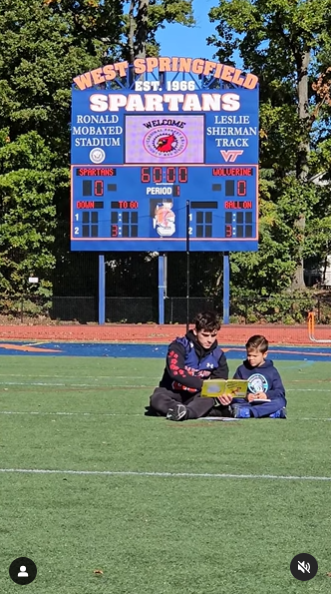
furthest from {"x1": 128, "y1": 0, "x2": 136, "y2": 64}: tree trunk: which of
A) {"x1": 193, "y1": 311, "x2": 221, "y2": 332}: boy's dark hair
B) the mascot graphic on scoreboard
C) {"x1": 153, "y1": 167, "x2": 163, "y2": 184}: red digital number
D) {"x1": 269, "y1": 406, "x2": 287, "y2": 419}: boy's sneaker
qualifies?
{"x1": 193, "y1": 311, "x2": 221, "y2": 332}: boy's dark hair

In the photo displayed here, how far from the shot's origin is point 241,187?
36.2 m

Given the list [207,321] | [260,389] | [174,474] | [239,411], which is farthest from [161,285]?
[174,474]

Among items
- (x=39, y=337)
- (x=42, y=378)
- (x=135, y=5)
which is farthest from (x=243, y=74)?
(x=42, y=378)

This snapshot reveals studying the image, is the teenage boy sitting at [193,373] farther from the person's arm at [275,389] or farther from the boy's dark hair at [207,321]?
the person's arm at [275,389]

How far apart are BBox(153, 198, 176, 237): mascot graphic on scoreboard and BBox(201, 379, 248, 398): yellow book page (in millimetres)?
24967

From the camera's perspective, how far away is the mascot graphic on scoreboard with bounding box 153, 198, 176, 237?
36.2 meters

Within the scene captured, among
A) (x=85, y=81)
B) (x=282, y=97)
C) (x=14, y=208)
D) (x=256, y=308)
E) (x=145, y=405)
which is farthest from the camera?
(x=282, y=97)

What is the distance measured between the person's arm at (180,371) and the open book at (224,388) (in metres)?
0.12

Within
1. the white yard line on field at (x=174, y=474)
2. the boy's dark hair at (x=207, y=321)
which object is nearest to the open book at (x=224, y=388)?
the boy's dark hair at (x=207, y=321)

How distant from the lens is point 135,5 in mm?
52219

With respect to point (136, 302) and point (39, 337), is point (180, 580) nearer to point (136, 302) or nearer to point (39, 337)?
point (39, 337)

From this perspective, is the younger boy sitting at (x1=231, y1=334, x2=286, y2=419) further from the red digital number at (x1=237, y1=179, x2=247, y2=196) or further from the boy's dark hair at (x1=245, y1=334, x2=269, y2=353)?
the red digital number at (x1=237, y1=179, x2=247, y2=196)

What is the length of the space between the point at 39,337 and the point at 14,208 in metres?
11.4

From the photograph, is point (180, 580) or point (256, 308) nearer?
point (180, 580)
